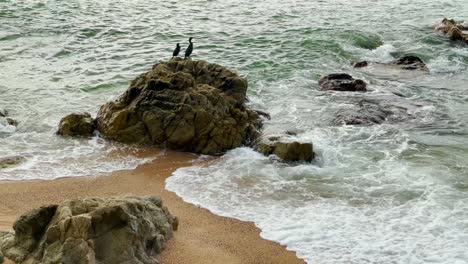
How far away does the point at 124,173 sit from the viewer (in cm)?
1255

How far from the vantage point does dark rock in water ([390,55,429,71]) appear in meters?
21.8

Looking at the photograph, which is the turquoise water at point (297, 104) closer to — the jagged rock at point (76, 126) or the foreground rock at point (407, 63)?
the jagged rock at point (76, 126)

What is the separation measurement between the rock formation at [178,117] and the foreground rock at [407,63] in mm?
8320

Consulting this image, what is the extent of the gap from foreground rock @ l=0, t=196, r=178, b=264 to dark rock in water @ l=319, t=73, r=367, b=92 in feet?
38.6

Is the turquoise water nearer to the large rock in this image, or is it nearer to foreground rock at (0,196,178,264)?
the large rock

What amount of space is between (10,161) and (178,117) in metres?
3.88

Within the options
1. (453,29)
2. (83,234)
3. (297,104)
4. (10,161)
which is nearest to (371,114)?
(297,104)

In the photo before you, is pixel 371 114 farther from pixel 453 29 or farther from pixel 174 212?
pixel 453 29

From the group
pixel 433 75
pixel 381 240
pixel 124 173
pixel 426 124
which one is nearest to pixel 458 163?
pixel 426 124

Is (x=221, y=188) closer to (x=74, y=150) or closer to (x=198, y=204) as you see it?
(x=198, y=204)

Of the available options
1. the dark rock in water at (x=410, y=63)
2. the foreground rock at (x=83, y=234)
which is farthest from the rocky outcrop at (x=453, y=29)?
the foreground rock at (x=83, y=234)

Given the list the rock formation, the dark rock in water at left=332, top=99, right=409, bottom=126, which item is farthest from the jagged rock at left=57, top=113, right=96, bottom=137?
the dark rock in water at left=332, top=99, right=409, bottom=126

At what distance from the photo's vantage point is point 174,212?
10609mm

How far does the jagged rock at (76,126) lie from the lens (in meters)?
14.7
